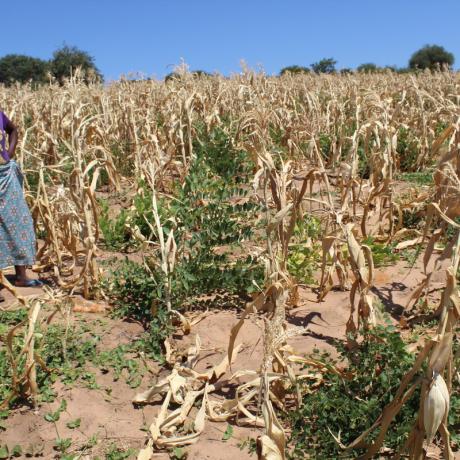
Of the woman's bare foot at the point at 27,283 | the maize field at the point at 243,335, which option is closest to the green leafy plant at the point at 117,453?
the maize field at the point at 243,335

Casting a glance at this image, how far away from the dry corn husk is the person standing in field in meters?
3.56

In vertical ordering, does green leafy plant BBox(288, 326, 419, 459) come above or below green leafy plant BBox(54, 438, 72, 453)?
above

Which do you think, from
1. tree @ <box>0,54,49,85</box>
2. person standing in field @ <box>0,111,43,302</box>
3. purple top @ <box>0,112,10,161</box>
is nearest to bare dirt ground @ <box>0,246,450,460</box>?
person standing in field @ <box>0,111,43,302</box>

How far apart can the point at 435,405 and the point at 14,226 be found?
3.73 metres

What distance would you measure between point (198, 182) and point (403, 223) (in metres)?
2.21

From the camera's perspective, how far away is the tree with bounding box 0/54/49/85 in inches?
1770

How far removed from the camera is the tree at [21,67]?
1770 inches

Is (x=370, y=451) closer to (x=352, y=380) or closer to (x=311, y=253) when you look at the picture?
(x=352, y=380)

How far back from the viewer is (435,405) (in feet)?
6.46

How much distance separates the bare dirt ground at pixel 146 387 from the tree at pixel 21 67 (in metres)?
43.1

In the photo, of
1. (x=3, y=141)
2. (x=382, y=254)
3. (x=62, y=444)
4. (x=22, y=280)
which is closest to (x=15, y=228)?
(x=22, y=280)

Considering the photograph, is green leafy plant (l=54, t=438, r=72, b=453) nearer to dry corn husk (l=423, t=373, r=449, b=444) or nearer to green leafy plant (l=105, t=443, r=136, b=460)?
green leafy plant (l=105, t=443, r=136, b=460)

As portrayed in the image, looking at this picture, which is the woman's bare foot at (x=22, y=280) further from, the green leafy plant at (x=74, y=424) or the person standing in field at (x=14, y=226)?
the green leafy plant at (x=74, y=424)

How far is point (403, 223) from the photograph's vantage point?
5613 millimetres
